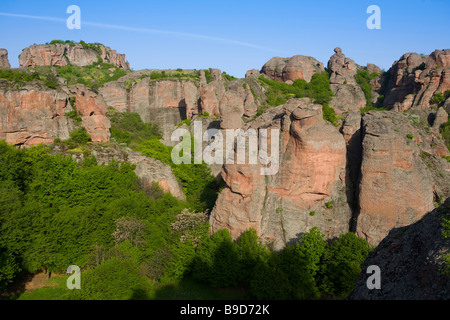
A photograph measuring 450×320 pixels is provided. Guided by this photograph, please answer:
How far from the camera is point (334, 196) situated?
23234mm

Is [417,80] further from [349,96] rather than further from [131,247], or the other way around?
[131,247]

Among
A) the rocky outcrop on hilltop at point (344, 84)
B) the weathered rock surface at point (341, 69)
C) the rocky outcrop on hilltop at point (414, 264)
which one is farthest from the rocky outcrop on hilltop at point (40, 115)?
the weathered rock surface at point (341, 69)

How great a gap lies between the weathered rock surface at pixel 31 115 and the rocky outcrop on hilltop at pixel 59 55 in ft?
203

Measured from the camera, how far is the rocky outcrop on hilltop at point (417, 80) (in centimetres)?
5512

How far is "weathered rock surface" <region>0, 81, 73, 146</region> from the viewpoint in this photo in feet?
117

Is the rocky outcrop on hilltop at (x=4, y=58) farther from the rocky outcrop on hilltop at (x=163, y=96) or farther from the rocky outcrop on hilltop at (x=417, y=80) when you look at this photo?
the rocky outcrop on hilltop at (x=417, y=80)

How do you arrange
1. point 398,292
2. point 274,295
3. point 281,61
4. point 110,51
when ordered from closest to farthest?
point 398,292 < point 274,295 < point 281,61 < point 110,51

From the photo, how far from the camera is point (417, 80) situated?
58.7 m

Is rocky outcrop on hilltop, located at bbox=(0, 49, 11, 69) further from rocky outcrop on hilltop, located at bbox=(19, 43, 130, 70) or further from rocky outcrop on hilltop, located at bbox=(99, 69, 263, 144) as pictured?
rocky outcrop on hilltop, located at bbox=(99, 69, 263, 144)

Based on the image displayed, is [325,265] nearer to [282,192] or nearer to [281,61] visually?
[282,192]

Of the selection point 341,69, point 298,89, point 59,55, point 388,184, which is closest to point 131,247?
point 388,184

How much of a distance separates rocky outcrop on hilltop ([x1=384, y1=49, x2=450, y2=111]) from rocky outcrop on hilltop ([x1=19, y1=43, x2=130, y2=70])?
266ft

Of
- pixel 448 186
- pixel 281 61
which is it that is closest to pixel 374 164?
pixel 448 186

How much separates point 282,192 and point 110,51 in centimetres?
9982
